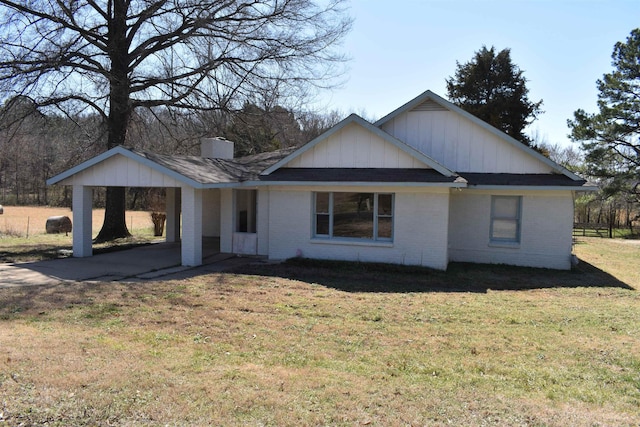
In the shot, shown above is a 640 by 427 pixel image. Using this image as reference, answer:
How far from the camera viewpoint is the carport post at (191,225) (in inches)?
545

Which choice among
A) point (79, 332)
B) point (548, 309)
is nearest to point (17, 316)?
point (79, 332)

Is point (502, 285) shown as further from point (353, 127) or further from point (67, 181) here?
point (67, 181)

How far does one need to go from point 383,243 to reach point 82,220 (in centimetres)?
928

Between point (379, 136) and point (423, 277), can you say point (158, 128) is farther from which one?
point (423, 277)

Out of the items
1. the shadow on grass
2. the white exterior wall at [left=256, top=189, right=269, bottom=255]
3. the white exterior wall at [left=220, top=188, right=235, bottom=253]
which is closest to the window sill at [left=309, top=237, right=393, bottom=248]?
the shadow on grass

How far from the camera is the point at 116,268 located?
13.5 meters

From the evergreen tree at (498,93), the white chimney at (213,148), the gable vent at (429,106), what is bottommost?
the white chimney at (213,148)

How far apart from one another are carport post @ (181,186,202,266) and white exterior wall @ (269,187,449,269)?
2389 millimetres

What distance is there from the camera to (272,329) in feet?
25.5

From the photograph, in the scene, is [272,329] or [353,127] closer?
[272,329]

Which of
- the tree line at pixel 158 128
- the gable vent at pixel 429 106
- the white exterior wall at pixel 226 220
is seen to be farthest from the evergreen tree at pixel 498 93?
the white exterior wall at pixel 226 220

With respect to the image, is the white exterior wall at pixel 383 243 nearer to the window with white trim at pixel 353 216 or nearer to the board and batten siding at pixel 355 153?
the window with white trim at pixel 353 216

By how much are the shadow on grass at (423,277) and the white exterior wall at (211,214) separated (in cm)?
674

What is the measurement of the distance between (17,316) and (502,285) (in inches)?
418
